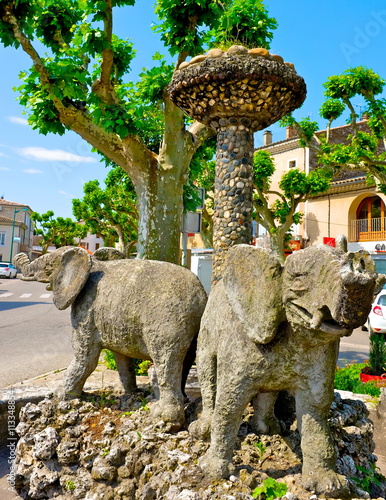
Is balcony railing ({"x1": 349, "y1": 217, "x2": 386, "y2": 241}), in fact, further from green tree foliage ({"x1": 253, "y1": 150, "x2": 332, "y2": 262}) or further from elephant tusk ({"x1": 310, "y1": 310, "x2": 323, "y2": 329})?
elephant tusk ({"x1": 310, "y1": 310, "x2": 323, "y2": 329})

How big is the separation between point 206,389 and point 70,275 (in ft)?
4.47

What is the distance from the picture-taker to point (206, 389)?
2.71 metres

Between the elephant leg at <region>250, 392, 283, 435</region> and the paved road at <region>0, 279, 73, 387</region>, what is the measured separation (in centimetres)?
445

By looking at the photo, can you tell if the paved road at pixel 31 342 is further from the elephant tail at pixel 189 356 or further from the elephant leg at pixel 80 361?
the elephant tail at pixel 189 356

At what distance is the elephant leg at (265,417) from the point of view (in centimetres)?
288

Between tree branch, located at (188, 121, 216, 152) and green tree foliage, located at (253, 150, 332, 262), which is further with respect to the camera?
green tree foliage, located at (253, 150, 332, 262)

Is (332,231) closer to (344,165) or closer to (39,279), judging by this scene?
(344,165)

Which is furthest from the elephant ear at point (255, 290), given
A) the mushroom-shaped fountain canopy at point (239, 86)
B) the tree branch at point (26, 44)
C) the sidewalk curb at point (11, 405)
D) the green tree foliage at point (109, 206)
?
the green tree foliage at point (109, 206)

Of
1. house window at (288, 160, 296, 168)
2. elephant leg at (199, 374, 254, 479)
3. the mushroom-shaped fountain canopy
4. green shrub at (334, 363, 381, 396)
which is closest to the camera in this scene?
elephant leg at (199, 374, 254, 479)

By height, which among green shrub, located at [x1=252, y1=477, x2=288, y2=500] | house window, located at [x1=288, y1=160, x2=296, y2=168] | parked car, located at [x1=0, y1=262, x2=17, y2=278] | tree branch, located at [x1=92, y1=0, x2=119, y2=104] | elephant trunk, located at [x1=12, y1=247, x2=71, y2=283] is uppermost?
house window, located at [x1=288, y1=160, x2=296, y2=168]

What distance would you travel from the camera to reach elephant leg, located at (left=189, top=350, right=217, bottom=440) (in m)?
2.67

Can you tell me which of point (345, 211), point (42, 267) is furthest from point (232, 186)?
point (345, 211)

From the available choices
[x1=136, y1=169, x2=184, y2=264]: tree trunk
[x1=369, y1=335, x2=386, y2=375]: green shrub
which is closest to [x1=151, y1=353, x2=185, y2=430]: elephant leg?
[x1=136, y1=169, x2=184, y2=264]: tree trunk

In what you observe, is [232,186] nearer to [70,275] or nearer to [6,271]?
[70,275]
